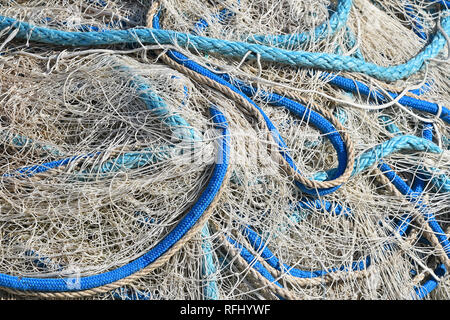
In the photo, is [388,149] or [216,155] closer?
[216,155]

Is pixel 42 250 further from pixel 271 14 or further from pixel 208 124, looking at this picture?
pixel 271 14

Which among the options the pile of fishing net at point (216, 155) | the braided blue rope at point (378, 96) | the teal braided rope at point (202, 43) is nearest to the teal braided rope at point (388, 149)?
the pile of fishing net at point (216, 155)

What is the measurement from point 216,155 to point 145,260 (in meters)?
0.42

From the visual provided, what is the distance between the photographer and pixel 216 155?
6.05 ft

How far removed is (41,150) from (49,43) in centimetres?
48

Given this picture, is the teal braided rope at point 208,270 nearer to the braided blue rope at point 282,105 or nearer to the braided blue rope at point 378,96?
the braided blue rope at point 282,105

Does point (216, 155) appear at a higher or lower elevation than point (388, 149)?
lower

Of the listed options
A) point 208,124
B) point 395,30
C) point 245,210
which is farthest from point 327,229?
point 395,30

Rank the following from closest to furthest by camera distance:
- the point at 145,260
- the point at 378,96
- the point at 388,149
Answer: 1. the point at 145,260
2. the point at 388,149
3. the point at 378,96

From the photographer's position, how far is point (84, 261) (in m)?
1.81

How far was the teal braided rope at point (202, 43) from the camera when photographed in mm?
2027

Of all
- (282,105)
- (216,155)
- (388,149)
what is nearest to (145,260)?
(216,155)

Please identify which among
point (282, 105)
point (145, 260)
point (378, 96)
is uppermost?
point (378, 96)

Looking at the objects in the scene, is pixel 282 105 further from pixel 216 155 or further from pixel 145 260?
pixel 145 260
